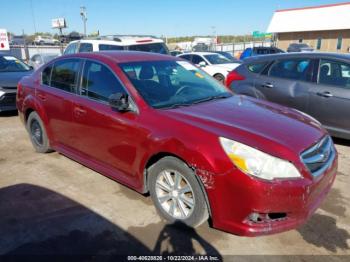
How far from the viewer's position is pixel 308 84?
577 cm

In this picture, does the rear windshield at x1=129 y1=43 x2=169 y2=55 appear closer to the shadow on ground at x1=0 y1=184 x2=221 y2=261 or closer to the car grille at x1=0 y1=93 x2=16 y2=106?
the car grille at x1=0 y1=93 x2=16 y2=106

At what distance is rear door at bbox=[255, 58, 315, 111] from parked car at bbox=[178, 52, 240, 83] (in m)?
6.36

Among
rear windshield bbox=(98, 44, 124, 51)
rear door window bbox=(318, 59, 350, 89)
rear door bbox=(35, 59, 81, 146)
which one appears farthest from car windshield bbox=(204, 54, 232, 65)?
rear door bbox=(35, 59, 81, 146)

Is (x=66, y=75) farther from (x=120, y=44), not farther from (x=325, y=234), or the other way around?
(x=120, y=44)

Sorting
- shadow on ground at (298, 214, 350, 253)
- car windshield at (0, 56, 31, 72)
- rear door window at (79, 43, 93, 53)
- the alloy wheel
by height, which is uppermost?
rear door window at (79, 43, 93, 53)

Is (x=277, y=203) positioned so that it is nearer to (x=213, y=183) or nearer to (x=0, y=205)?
(x=213, y=183)

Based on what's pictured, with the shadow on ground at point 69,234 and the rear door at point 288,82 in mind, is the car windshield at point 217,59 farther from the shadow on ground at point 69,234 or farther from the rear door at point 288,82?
the shadow on ground at point 69,234

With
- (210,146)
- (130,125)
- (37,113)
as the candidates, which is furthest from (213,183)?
(37,113)

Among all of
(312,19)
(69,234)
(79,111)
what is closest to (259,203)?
(69,234)

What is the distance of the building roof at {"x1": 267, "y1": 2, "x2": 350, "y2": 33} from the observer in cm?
3662

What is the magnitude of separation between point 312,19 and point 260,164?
1649 inches

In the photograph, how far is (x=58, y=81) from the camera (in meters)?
4.70

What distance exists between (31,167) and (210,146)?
3.16 meters

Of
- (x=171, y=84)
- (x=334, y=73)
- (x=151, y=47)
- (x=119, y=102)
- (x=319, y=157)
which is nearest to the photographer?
(x=319, y=157)
